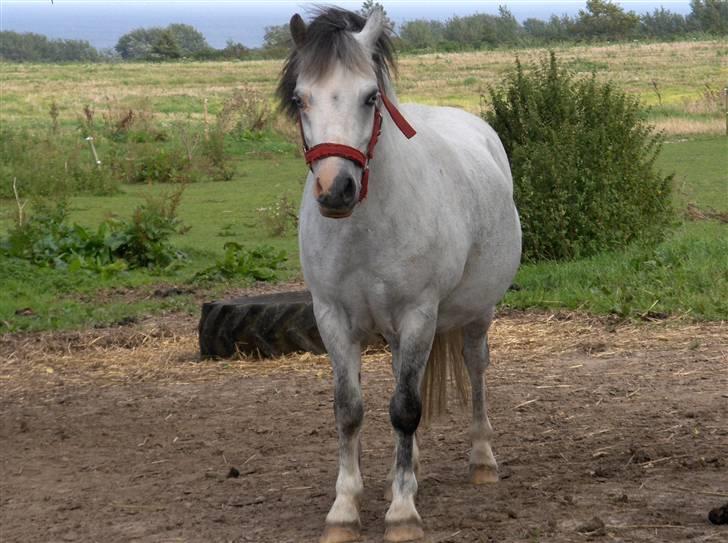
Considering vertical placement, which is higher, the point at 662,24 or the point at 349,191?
the point at 349,191

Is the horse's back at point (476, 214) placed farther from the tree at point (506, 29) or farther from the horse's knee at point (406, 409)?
the tree at point (506, 29)

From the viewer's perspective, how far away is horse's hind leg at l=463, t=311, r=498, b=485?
5.57m

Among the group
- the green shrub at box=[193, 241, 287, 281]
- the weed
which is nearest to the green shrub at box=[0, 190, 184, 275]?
the green shrub at box=[193, 241, 287, 281]

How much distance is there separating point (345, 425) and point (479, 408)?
1.11m

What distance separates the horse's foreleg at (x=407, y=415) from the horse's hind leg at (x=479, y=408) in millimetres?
821

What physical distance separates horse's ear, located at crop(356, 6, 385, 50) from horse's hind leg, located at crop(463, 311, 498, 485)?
1657mm

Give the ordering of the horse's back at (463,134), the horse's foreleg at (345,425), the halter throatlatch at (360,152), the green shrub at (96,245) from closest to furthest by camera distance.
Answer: the halter throatlatch at (360,152) < the horse's foreleg at (345,425) < the horse's back at (463,134) < the green shrub at (96,245)

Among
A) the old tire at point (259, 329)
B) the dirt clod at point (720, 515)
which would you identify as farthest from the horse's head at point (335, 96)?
the old tire at point (259, 329)

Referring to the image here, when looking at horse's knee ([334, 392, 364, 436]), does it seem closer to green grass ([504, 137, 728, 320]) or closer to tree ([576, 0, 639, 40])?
green grass ([504, 137, 728, 320])

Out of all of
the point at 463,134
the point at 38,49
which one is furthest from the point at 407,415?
the point at 38,49

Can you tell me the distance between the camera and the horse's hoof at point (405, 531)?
4625 millimetres

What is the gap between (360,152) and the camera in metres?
4.33

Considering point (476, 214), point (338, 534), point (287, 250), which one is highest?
point (476, 214)

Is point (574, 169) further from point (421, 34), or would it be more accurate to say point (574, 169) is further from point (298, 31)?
point (421, 34)
